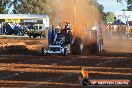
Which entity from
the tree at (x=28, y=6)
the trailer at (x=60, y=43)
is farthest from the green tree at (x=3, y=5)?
the trailer at (x=60, y=43)

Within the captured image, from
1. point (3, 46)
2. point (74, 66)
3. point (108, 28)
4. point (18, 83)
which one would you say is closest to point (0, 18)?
point (108, 28)

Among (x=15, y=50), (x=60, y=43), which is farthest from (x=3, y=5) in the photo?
(x=60, y=43)

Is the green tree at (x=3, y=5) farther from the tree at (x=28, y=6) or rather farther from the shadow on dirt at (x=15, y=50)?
the shadow on dirt at (x=15, y=50)

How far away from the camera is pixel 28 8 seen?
13838 centimetres

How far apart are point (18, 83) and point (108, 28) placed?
5742 centimetres

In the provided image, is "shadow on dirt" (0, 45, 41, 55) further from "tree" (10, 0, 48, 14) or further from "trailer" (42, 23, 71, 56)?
"tree" (10, 0, 48, 14)

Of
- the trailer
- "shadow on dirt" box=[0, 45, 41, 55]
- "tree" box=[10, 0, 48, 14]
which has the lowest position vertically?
"shadow on dirt" box=[0, 45, 41, 55]

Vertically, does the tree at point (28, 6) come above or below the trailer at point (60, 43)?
above

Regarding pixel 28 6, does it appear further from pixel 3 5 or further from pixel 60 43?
pixel 60 43

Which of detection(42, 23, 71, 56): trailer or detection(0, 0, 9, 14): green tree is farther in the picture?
detection(0, 0, 9, 14): green tree

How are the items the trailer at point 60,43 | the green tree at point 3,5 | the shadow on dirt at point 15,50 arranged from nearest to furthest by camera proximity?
the trailer at point 60,43 → the shadow on dirt at point 15,50 → the green tree at point 3,5

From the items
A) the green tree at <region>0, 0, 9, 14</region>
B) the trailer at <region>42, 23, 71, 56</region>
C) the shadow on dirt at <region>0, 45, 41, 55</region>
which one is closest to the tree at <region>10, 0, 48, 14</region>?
the green tree at <region>0, 0, 9, 14</region>

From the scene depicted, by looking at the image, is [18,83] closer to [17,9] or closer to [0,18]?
[0,18]

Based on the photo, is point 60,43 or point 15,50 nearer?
point 60,43
